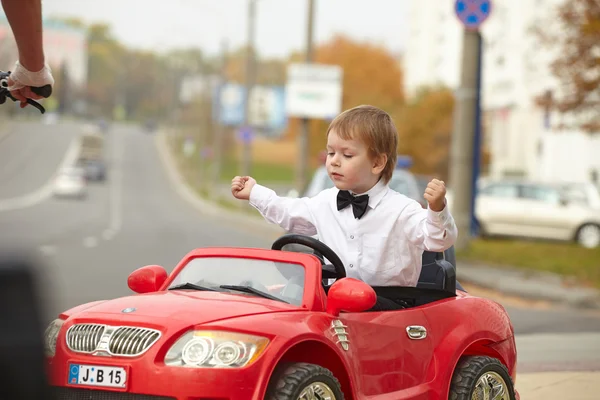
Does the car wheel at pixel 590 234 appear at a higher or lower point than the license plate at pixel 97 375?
lower

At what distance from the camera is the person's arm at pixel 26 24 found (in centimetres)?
308

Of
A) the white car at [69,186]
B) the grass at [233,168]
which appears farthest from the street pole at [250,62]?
the grass at [233,168]

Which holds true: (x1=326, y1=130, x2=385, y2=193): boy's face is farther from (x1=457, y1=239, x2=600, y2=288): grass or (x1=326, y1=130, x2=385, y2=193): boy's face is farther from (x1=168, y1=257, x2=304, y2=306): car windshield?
(x1=457, y1=239, x2=600, y2=288): grass

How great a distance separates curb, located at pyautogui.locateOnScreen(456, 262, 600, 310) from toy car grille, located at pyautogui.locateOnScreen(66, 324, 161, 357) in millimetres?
12383

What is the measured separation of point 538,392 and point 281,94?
129230mm

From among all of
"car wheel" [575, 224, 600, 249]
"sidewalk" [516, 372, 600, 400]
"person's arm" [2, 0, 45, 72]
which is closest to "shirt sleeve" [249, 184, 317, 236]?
"sidewalk" [516, 372, 600, 400]

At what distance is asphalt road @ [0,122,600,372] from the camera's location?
1155 cm

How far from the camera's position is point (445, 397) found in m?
5.78

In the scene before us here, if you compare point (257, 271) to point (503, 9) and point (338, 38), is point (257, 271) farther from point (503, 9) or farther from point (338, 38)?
point (338, 38)

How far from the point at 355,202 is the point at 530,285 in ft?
40.7

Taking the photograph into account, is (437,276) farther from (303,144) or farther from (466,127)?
(303,144)

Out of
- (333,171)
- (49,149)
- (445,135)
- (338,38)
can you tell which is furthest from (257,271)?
(49,149)

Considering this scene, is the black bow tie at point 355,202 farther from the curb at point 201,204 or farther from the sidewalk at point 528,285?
the curb at point 201,204

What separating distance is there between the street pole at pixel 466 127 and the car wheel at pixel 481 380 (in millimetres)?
16022
